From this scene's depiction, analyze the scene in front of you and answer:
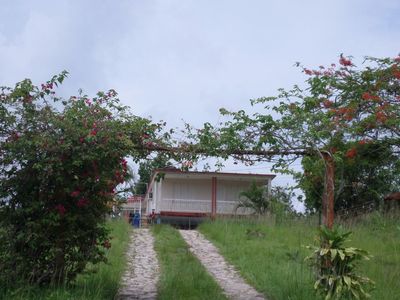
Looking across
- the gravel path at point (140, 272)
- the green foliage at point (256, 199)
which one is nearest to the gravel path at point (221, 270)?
the gravel path at point (140, 272)

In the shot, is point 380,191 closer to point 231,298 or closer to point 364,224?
point 364,224

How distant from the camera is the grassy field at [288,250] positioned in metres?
10.2

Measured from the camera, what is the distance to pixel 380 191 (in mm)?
22328

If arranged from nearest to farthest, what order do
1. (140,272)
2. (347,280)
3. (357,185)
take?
(347,280)
(140,272)
(357,185)

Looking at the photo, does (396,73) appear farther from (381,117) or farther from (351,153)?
(351,153)

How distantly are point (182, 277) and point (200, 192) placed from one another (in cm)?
2154

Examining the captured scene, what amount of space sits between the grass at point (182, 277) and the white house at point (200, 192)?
582 inches

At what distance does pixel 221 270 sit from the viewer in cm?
1304

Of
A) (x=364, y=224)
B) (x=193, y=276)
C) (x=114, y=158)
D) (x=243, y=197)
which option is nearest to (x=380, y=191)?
(x=364, y=224)

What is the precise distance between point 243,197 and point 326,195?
20.1m

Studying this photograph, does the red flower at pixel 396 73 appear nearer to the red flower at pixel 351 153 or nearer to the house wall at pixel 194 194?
the red flower at pixel 351 153

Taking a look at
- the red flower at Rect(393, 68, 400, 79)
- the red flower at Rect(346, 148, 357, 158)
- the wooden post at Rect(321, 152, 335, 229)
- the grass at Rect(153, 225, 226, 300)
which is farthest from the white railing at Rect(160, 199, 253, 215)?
the wooden post at Rect(321, 152, 335, 229)

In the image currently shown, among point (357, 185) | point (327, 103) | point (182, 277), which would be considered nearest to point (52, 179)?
point (182, 277)

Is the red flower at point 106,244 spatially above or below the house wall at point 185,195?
below
